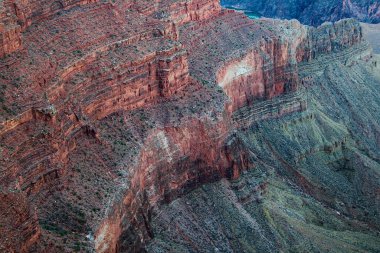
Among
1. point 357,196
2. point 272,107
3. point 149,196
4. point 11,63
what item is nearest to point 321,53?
point 272,107

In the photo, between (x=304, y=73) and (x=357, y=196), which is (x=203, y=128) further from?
(x=304, y=73)

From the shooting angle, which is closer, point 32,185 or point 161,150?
point 32,185

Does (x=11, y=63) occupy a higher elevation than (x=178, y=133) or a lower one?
higher

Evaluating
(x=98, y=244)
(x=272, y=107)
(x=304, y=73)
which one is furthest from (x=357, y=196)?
(x=98, y=244)

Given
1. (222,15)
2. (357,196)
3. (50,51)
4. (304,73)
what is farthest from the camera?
(304,73)

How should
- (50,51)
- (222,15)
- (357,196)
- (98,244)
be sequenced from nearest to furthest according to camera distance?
(98,244) → (50,51) → (357,196) → (222,15)

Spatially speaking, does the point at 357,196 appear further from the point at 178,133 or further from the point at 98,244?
the point at 98,244

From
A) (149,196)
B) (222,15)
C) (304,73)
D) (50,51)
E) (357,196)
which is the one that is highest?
(50,51)
